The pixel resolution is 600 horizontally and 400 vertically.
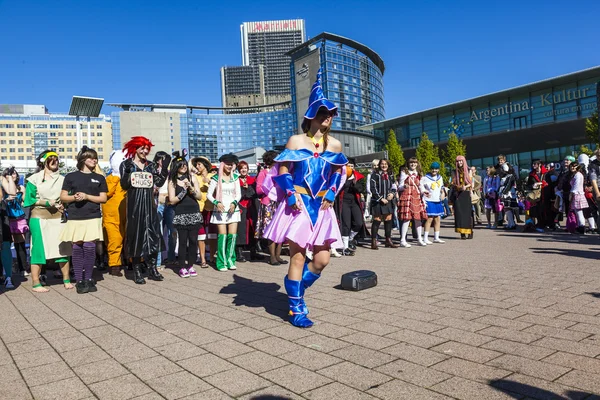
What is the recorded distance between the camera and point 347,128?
373ft

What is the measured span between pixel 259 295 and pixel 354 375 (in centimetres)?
290

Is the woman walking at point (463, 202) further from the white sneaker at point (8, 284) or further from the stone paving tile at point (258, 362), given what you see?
the white sneaker at point (8, 284)

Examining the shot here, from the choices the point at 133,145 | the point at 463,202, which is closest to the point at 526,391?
the point at 133,145

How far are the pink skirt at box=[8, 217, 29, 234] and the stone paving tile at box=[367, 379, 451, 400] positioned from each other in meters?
7.59

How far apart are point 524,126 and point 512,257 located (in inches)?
1943

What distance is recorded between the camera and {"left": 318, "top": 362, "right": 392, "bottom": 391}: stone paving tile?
2.83 metres

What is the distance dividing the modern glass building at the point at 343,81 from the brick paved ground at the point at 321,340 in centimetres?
10193

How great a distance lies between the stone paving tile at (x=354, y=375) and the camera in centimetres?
283

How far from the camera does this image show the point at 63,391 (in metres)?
2.91

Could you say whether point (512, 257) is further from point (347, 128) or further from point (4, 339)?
point (347, 128)

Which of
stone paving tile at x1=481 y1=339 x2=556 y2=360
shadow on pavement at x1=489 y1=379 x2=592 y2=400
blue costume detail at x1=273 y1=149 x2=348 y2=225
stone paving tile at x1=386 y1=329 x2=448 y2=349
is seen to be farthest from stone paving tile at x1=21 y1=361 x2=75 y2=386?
stone paving tile at x1=481 y1=339 x2=556 y2=360

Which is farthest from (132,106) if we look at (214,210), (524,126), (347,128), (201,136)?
(214,210)

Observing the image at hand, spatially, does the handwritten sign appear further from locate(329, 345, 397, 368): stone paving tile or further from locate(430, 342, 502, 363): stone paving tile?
locate(430, 342, 502, 363): stone paving tile

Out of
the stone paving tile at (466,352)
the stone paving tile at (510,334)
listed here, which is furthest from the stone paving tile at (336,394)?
the stone paving tile at (510,334)
